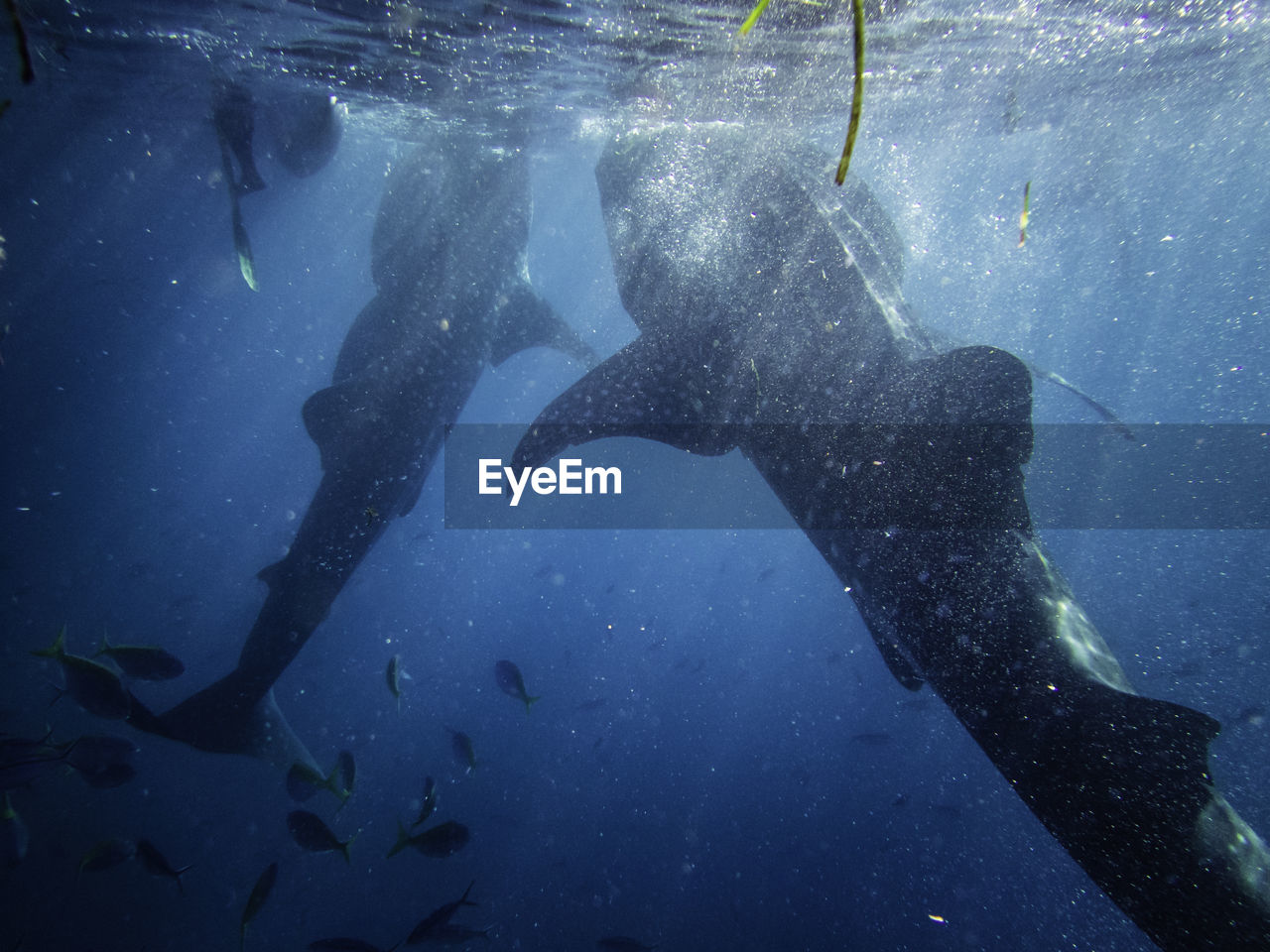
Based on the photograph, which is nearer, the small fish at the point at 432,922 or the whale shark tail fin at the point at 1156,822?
the whale shark tail fin at the point at 1156,822

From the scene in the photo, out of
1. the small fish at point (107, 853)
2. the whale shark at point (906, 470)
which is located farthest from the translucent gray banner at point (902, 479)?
the small fish at point (107, 853)

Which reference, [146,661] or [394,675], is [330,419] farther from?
[394,675]

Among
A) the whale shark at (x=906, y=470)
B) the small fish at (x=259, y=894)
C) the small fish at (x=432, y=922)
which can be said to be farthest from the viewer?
the small fish at (x=432, y=922)

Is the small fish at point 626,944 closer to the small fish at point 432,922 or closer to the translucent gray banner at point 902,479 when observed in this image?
the small fish at point 432,922

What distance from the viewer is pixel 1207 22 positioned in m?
10.8

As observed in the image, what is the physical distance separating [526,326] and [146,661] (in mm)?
6717

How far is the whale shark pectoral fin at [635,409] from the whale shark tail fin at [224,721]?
437 cm

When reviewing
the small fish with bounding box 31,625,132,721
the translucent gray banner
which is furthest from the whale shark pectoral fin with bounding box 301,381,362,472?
the small fish with bounding box 31,625,132,721

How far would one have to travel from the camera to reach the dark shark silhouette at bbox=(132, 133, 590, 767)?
249 inches

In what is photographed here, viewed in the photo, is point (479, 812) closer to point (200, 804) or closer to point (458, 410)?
point (200, 804)

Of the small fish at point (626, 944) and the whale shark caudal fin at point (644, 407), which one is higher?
the whale shark caudal fin at point (644, 407)

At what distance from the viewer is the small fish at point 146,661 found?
19.5 ft

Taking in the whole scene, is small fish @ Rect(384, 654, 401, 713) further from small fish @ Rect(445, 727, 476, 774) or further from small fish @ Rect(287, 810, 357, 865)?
small fish @ Rect(287, 810, 357, 865)

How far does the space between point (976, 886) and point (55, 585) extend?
3368cm
